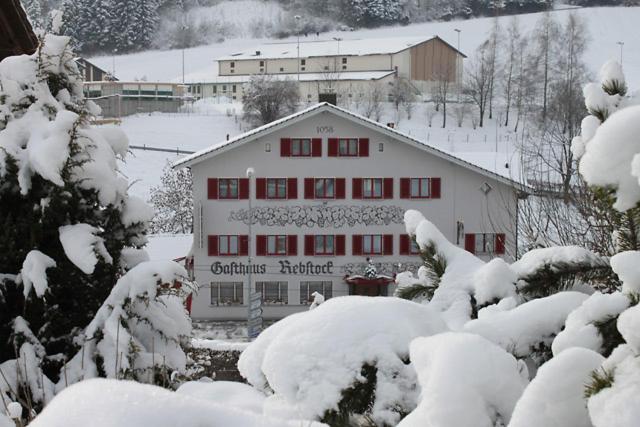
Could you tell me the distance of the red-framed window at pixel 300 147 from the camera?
33.8 meters

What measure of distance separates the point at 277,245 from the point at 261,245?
57 cm

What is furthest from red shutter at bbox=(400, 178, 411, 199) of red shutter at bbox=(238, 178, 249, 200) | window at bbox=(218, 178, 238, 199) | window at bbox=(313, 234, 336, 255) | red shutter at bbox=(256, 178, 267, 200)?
window at bbox=(218, 178, 238, 199)

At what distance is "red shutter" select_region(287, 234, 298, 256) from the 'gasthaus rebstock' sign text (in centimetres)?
37

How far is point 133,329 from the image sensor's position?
5.99 m

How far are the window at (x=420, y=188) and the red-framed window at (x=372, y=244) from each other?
1768 mm

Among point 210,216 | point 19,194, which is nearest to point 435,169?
point 210,216

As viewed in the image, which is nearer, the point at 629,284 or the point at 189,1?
the point at 629,284

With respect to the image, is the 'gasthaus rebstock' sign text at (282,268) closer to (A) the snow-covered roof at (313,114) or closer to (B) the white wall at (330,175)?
(B) the white wall at (330,175)

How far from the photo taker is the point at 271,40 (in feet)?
422

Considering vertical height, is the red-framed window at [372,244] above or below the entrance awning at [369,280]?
above

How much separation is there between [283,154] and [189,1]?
115 meters

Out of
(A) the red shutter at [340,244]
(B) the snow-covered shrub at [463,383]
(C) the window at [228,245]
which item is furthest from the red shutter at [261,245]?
(B) the snow-covered shrub at [463,383]

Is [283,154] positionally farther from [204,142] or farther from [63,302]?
[204,142]

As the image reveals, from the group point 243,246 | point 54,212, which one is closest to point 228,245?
point 243,246
